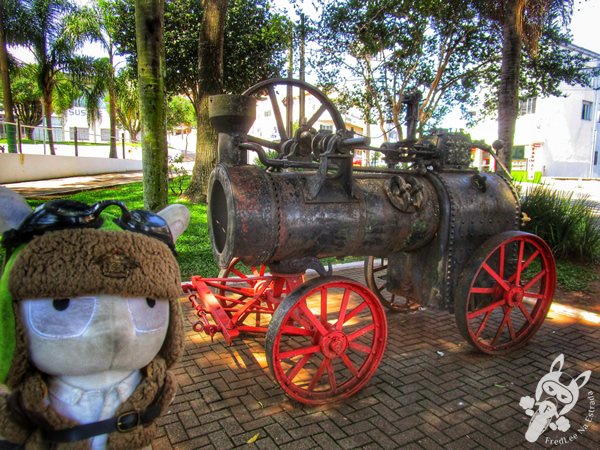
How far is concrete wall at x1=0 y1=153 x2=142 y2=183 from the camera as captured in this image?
44.3 ft

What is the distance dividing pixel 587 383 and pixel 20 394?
3740mm

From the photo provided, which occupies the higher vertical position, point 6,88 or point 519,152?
point 6,88

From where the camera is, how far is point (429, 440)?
2.62 metres

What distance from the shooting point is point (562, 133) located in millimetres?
28359

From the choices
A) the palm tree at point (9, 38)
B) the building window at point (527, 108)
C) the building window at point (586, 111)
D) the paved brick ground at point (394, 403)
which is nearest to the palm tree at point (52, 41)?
the palm tree at point (9, 38)

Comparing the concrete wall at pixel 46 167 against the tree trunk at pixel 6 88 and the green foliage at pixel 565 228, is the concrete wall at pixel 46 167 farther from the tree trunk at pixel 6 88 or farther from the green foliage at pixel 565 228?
the green foliage at pixel 565 228

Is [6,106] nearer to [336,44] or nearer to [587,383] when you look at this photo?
[336,44]

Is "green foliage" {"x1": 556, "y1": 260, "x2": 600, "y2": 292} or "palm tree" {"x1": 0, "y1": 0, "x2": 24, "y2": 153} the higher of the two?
"palm tree" {"x1": 0, "y1": 0, "x2": 24, "y2": 153}

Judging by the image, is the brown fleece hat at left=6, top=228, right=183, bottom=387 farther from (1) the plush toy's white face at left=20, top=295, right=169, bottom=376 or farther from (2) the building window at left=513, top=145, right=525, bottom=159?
(2) the building window at left=513, top=145, right=525, bottom=159

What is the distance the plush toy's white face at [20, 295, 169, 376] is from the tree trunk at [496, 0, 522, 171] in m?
7.30

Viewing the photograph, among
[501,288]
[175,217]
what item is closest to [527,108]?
[501,288]

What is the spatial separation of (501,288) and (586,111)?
31661 mm

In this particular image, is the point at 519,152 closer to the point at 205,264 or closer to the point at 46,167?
the point at 46,167

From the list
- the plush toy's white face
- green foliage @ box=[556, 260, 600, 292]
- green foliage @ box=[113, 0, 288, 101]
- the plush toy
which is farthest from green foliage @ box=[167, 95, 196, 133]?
the plush toy's white face
